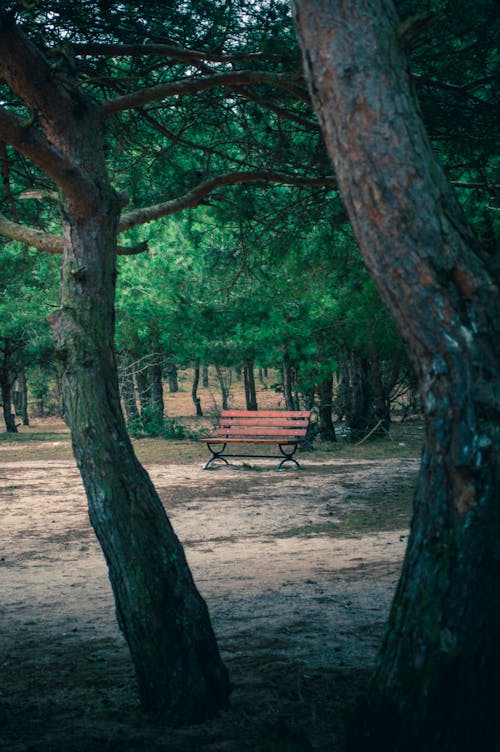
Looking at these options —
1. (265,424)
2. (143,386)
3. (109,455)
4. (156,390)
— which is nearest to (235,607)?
(109,455)

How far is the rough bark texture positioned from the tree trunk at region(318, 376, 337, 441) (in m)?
14.3

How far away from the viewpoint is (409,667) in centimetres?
257

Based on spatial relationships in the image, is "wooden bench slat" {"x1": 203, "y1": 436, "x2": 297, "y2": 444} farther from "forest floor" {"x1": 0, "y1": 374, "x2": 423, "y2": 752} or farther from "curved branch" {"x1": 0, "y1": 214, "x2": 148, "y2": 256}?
"curved branch" {"x1": 0, "y1": 214, "x2": 148, "y2": 256}

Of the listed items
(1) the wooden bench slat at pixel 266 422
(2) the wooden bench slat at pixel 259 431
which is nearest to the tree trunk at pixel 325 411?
(1) the wooden bench slat at pixel 266 422

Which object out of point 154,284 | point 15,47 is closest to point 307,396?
point 154,284

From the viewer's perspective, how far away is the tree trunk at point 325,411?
1820 centimetres

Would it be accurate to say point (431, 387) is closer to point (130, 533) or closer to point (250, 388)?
point (130, 533)

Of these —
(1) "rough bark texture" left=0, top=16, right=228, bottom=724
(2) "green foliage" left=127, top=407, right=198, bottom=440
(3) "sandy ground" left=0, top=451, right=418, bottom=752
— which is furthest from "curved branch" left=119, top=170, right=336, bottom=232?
(2) "green foliage" left=127, top=407, right=198, bottom=440

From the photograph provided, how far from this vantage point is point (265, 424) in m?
14.0

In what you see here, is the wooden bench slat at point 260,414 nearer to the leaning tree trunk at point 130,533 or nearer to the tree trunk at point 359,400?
the tree trunk at point 359,400

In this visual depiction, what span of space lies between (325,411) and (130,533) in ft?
49.0

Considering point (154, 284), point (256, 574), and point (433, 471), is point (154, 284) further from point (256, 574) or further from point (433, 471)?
point (433, 471)

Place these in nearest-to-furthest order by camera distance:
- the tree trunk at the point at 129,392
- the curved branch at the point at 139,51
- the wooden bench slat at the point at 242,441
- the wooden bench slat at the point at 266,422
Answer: the curved branch at the point at 139,51 → the wooden bench slat at the point at 242,441 → the wooden bench slat at the point at 266,422 → the tree trunk at the point at 129,392

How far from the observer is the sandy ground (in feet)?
10.6
